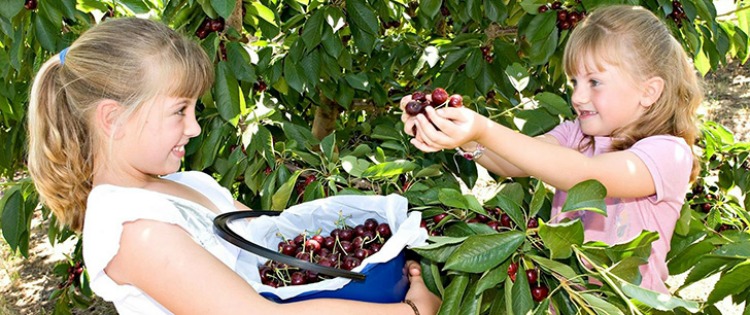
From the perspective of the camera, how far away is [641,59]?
178 centimetres

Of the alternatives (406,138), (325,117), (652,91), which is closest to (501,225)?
(652,91)

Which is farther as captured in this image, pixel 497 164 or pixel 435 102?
pixel 497 164

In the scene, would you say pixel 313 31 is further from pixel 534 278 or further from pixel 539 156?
pixel 534 278

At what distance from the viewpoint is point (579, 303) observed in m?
1.27

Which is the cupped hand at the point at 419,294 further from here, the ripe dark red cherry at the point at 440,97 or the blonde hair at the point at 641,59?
the blonde hair at the point at 641,59

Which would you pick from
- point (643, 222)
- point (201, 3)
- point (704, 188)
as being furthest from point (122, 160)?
point (704, 188)

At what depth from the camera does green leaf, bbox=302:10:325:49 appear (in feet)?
7.25

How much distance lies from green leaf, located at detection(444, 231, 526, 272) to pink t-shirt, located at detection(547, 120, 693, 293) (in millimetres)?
471

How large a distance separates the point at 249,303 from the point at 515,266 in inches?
17.7

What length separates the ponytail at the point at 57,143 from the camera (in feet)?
4.98

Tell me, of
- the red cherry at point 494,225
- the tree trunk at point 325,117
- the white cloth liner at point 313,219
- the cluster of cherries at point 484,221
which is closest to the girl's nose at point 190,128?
the white cloth liner at point 313,219

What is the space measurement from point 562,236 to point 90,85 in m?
0.92

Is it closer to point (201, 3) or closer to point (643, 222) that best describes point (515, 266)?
point (643, 222)

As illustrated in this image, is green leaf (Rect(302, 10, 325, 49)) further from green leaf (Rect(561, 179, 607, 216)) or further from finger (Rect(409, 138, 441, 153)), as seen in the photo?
green leaf (Rect(561, 179, 607, 216))
